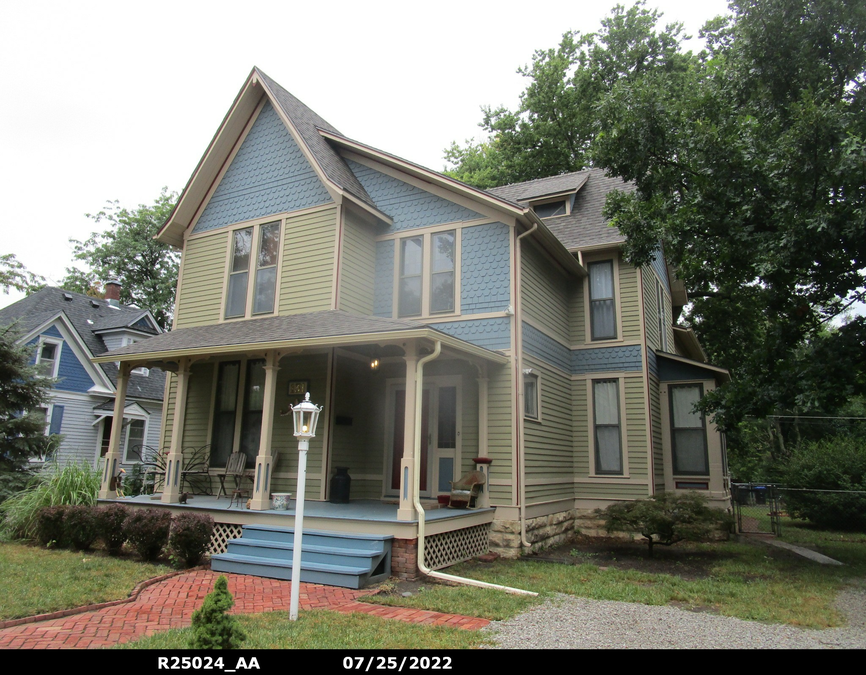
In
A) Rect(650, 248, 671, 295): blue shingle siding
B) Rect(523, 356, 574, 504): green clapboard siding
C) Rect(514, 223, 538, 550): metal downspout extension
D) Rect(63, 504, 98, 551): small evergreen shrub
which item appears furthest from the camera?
Rect(650, 248, 671, 295): blue shingle siding

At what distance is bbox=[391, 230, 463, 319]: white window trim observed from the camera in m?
11.0

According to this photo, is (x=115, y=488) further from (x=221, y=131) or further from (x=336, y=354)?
(x=221, y=131)

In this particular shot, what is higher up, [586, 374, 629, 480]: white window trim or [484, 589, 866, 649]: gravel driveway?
[586, 374, 629, 480]: white window trim

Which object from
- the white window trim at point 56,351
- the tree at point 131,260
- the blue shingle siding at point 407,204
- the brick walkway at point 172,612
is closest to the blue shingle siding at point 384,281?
the blue shingle siding at point 407,204

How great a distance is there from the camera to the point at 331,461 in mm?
10398

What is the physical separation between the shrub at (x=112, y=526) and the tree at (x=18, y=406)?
5576mm

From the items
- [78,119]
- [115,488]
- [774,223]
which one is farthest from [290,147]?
[774,223]

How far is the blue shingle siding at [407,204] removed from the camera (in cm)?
1131

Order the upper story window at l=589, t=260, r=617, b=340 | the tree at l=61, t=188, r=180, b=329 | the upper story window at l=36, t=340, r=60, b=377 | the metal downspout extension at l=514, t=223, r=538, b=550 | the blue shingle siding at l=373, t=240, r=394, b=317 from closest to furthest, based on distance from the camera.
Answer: the metal downspout extension at l=514, t=223, r=538, b=550 → the blue shingle siding at l=373, t=240, r=394, b=317 → the upper story window at l=589, t=260, r=617, b=340 → the upper story window at l=36, t=340, r=60, b=377 → the tree at l=61, t=188, r=180, b=329

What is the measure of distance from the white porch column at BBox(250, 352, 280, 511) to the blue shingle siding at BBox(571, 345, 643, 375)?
22.5ft

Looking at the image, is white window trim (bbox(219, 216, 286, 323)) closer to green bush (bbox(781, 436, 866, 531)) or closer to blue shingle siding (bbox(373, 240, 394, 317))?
blue shingle siding (bbox(373, 240, 394, 317))

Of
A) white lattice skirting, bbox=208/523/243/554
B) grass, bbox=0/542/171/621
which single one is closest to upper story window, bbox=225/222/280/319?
white lattice skirting, bbox=208/523/243/554

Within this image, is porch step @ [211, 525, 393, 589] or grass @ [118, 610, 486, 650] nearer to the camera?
grass @ [118, 610, 486, 650]

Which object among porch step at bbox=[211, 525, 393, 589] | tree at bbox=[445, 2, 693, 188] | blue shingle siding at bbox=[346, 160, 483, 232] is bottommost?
porch step at bbox=[211, 525, 393, 589]
